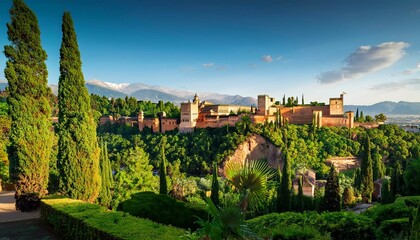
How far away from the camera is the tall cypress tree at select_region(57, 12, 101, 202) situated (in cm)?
1166

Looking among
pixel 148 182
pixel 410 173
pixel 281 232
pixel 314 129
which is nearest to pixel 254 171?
pixel 281 232

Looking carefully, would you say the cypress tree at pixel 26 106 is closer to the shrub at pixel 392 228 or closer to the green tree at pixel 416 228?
the shrub at pixel 392 228

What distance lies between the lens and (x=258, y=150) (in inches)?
2164

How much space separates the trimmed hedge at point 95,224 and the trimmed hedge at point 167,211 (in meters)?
0.96

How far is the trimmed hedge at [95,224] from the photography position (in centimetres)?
576

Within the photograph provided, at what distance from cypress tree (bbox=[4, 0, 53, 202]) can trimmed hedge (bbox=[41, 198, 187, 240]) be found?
9.53 feet

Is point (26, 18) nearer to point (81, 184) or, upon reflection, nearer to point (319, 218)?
point (81, 184)

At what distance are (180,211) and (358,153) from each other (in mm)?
56120

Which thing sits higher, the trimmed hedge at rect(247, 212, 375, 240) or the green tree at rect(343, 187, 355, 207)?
the trimmed hedge at rect(247, 212, 375, 240)

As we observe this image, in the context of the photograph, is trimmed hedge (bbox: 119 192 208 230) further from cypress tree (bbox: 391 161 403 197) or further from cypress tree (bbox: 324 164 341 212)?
cypress tree (bbox: 391 161 403 197)

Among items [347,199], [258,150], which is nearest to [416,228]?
[347,199]

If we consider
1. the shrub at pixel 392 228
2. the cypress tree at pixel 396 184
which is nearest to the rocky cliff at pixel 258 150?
the cypress tree at pixel 396 184

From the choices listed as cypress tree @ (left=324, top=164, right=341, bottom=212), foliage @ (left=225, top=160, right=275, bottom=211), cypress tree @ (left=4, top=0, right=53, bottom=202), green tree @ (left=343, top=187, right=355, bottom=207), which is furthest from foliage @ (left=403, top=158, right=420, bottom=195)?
cypress tree @ (left=4, top=0, right=53, bottom=202)

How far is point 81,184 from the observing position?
11.8 m
